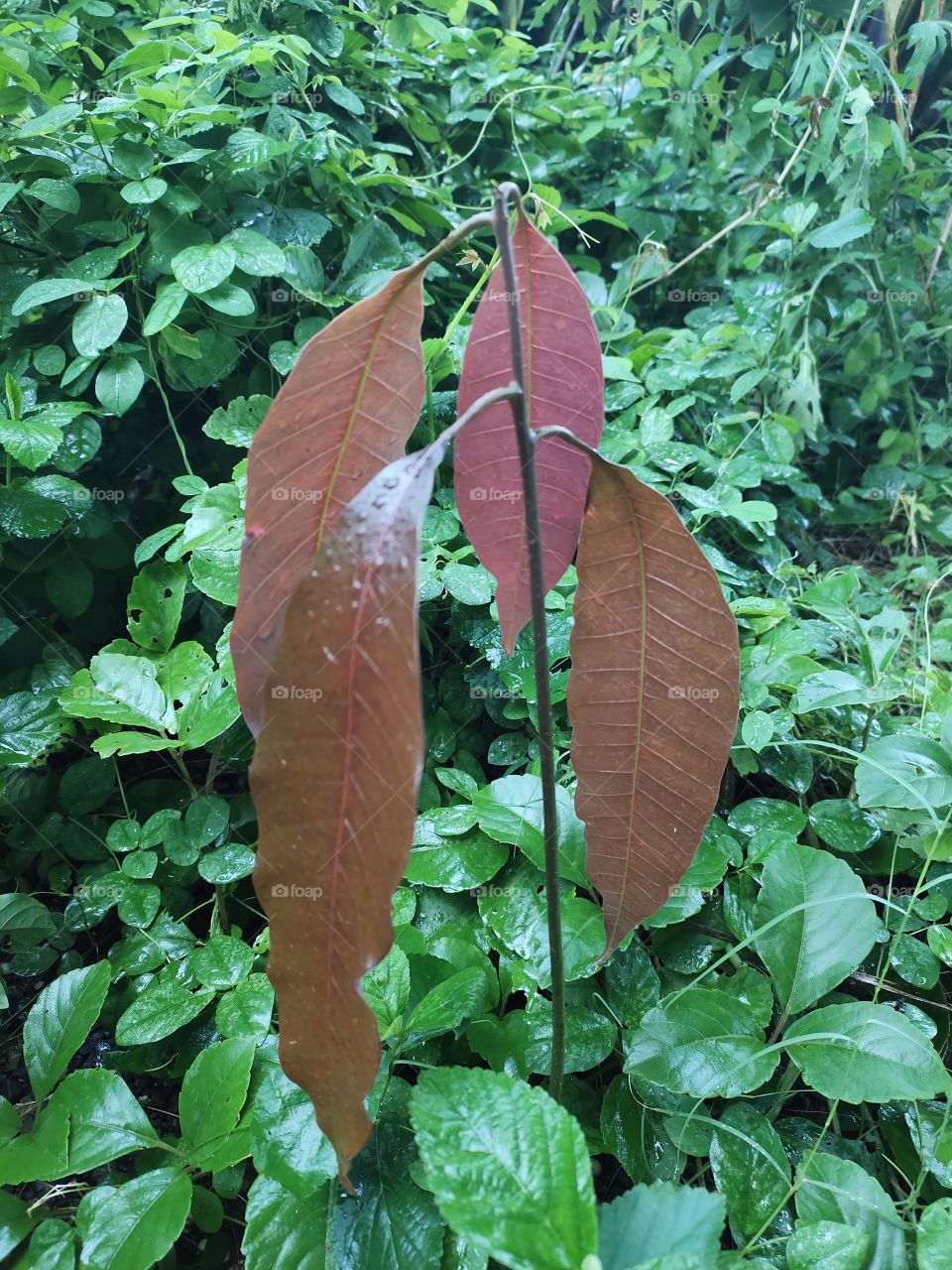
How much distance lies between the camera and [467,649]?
1169mm

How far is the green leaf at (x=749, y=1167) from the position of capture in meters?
0.63

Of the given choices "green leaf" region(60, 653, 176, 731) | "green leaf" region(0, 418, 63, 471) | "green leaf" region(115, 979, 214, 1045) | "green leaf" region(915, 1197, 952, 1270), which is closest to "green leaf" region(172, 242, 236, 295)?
"green leaf" region(0, 418, 63, 471)

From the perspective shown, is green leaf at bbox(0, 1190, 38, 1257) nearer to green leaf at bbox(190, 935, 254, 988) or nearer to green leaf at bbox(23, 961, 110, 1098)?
green leaf at bbox(23, 961, 110, 1098)

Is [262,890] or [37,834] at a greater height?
[262,890]

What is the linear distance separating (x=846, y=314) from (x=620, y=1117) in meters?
1.79

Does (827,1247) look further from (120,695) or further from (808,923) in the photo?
(120,695)

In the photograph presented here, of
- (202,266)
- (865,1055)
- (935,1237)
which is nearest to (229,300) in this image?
(202,266)

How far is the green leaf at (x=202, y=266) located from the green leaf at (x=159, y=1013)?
972mm

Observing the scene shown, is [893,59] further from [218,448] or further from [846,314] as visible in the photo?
[218,448]

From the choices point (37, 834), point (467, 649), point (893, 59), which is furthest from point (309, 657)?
point (893, 59)

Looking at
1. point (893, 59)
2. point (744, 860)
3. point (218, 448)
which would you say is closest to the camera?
point (744, 860)

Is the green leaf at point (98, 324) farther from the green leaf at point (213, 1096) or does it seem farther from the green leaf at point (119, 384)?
the green leaf at point (213, 1096)

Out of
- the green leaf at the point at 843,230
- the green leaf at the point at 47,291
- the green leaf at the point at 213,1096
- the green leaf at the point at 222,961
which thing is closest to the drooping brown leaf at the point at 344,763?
the green leaf at the point at 213,1096

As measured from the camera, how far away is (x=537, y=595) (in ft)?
1.74
